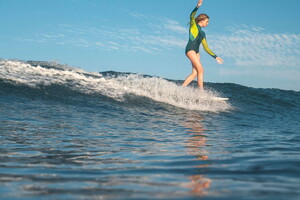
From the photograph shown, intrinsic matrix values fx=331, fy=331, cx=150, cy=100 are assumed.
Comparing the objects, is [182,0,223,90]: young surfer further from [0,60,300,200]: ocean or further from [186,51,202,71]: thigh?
[0,60,300,200]: ocean

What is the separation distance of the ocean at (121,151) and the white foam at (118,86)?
78mm

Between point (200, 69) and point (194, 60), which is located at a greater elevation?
point (194, 60)

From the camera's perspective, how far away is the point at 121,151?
3.03 metres

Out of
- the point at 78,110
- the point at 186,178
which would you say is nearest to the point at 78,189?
the point at 186,178

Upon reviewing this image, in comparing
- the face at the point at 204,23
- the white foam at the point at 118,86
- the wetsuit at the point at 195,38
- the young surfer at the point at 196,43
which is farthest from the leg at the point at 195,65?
the face at the point at 204,23

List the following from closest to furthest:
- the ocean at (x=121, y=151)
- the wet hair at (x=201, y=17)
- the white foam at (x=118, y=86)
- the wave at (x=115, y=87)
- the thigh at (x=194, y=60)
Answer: the ocean at (x=121, y=151)
the wave at (x=115, y=87)
the white foam at (x=118, y=86)
the wet hair at (x=201, y=17)
the thigh at (x=194, y=60)

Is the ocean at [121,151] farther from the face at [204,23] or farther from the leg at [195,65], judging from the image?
the face at [204,23]

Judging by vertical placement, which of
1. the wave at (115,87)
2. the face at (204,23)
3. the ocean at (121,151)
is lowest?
the ocean at (121,151)

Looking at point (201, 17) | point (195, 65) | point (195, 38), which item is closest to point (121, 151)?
point (195, 65)

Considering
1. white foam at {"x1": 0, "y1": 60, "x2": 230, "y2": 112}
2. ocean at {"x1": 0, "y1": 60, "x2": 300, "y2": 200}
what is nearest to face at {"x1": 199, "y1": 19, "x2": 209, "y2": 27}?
white foam at {"x1": 0, "y1": 60, "x2": 230, "y2": 112}

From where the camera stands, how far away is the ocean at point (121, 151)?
60.2 inches

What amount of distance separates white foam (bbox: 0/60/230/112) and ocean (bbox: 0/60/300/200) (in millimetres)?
78

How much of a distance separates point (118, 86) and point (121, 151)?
255 inches

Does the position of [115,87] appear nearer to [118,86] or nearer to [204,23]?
[118,86]
